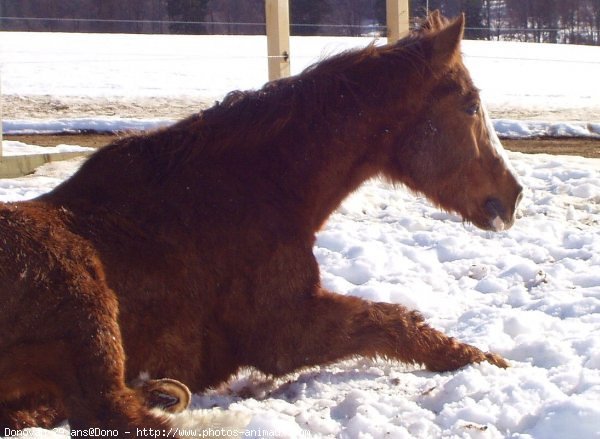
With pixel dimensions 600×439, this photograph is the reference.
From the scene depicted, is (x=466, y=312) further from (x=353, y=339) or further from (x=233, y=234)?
(x=233, y=234)

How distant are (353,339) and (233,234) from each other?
0.68m

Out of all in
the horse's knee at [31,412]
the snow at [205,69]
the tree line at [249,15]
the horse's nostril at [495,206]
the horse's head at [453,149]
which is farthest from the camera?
the tree line at [249,15]

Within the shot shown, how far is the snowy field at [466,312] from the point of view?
3111 mm

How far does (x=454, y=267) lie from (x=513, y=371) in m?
1.62

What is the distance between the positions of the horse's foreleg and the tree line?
28.4 meters

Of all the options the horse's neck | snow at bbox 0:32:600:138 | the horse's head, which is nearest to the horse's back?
the horse's neck

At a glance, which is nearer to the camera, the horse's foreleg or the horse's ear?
the horse's foreleg

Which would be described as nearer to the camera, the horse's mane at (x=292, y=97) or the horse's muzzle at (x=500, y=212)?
the horse's mane at (x=292, y=97)

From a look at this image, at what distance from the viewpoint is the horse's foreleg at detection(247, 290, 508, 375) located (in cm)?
349

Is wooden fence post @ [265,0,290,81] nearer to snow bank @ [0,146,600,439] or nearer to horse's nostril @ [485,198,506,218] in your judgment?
snow bank @ [0,146,600,439]

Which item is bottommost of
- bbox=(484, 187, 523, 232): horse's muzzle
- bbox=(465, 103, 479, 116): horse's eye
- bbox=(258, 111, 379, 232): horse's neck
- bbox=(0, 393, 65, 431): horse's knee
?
bbox=(0, 393, 65, 431): horse's knee

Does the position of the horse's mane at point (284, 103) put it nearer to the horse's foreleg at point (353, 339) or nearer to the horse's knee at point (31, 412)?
the horse's foreleg at point (353, 339)

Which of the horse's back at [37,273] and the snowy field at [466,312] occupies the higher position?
the horse's back at [37,273]

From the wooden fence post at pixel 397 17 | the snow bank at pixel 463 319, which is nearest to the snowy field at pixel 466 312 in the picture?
the snow bank at pixel 463 319
